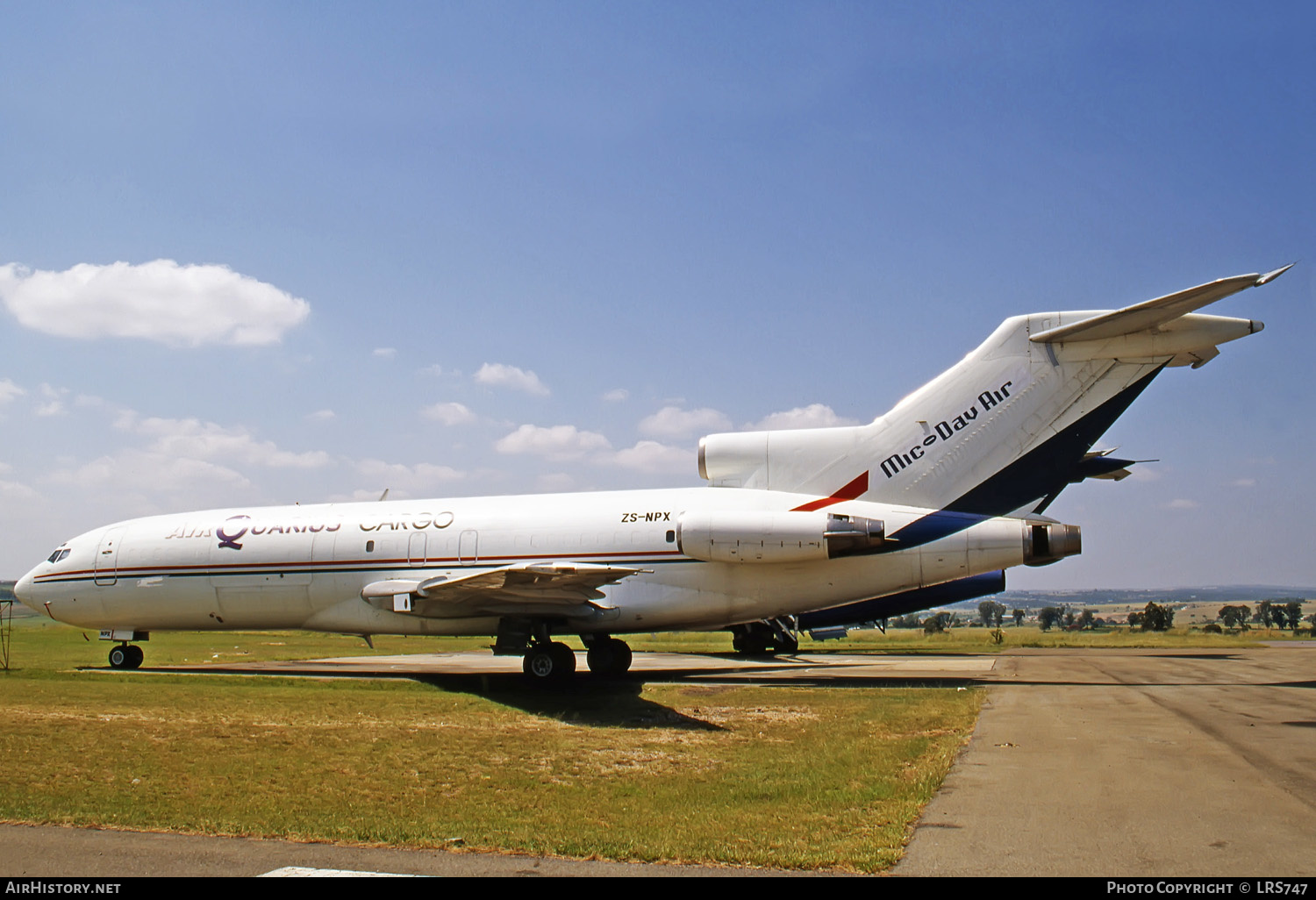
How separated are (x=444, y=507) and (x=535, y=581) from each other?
4.68 meters

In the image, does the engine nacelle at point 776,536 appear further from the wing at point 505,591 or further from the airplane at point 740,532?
the wing at point 505,591

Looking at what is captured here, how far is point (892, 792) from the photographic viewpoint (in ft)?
25.9

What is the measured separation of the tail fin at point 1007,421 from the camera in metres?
16.5

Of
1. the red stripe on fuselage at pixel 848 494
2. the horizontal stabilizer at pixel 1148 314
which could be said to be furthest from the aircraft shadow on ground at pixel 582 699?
the horizontal stabilizer at pixel 1148 314

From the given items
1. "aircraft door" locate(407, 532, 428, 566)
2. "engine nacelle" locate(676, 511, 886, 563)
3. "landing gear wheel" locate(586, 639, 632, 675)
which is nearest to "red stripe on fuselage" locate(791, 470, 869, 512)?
"engine nacelle" locate(676, 511, 886, 563)

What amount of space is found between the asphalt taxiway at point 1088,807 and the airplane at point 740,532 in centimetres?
298

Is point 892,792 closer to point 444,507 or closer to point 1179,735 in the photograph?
point 1179,735

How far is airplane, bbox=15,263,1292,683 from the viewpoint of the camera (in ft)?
55.7

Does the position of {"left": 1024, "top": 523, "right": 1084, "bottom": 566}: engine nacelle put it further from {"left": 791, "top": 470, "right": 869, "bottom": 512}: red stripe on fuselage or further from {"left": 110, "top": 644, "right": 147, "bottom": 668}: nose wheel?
{"left": 110, "top": 644, "right": 147, "bottom": 668}: nose wheel

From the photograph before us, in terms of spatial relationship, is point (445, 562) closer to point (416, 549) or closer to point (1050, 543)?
point (416, 549)

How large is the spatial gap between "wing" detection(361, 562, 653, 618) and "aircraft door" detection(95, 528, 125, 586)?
7.29 meters

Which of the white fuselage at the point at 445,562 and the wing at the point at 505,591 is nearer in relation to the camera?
the wing at the point at 505,591

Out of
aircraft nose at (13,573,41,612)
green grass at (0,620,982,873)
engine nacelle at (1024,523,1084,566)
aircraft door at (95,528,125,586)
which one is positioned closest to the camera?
green grass at (0,620,982,873)

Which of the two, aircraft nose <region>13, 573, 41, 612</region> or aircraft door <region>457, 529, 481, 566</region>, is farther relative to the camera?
aircraft nose <region>13, 573, 41, 612</region>
